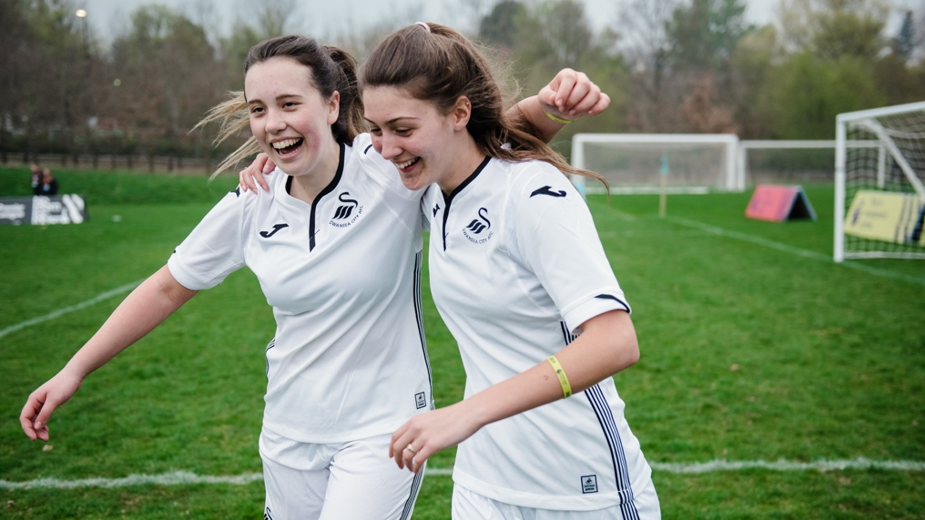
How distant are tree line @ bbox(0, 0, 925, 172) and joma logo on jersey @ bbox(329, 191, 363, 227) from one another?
88.7ft

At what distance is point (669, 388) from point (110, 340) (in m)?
4.90

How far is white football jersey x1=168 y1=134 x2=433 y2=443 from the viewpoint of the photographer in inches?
97.7

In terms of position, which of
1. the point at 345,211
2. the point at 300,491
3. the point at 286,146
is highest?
the point at 286,146

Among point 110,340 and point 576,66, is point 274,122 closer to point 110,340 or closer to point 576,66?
point 110,340

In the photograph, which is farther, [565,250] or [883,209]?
[883,209]

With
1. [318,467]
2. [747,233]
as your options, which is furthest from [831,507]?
[747,233]

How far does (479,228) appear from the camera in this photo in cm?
206

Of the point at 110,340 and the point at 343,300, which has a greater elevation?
the point at 343,300

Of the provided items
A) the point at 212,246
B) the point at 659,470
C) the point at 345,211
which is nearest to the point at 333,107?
the point at 345,211

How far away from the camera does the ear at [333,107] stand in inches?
102

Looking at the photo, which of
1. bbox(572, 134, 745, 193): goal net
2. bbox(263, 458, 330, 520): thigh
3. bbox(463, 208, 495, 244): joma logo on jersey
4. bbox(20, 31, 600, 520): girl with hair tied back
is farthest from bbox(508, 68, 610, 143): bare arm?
bbox(572, 134, 745, 193): goal net

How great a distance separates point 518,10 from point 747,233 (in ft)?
136

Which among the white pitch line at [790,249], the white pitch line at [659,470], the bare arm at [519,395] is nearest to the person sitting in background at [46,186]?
the white pitch line at [790,249]

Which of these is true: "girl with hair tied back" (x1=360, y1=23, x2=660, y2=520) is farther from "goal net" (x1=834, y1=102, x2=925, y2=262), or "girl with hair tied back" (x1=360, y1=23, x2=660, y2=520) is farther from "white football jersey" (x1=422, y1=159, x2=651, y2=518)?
"goal net" (x1=834, y1=102, x2=925, y2=262)
